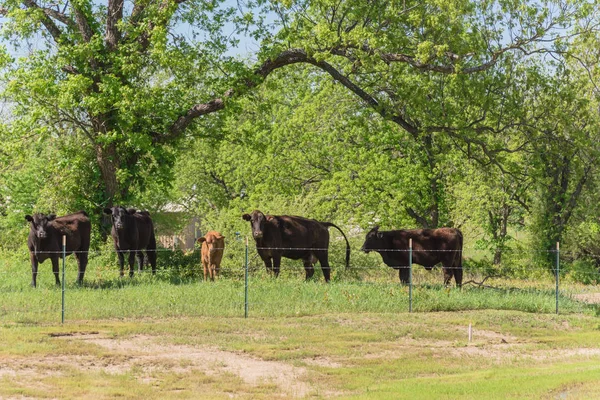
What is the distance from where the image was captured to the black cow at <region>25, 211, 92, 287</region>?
2198 centimetres

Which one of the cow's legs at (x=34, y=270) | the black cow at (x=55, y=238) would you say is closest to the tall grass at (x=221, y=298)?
the cow's legs at (x=34, y=270)

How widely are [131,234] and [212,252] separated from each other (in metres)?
2.80

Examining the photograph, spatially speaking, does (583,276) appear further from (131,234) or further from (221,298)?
(221,298)

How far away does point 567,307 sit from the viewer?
22250 millimetres

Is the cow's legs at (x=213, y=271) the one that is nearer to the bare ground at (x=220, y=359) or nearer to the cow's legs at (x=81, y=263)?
the cow's legs at (x=81, y=263)

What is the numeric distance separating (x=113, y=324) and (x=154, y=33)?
11.1m

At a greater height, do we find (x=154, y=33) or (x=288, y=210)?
(x=154, y=33)

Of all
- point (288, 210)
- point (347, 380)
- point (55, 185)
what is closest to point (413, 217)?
point (288, 210)

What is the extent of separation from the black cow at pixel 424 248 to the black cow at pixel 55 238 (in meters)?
8.02

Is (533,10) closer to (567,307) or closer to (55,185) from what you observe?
(567,307)

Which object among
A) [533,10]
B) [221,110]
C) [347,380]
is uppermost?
[533,10]

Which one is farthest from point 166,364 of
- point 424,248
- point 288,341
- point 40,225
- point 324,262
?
point 424,248

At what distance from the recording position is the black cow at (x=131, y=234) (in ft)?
78.8

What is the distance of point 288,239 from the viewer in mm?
25078
